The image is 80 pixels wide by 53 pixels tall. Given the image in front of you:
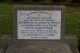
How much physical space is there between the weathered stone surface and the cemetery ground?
76 centimetres

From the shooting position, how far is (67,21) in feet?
16.0

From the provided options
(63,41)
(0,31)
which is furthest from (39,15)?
(0,31)

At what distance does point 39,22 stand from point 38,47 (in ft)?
1.08

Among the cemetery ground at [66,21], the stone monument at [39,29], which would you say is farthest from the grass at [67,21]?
the stone monument at [39,29]

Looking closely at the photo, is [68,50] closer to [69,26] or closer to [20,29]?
[20,29]

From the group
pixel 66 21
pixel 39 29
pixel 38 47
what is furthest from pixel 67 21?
pixel 38 47

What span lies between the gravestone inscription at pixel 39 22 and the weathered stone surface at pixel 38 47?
91 mm

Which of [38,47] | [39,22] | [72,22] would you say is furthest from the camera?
[72,22]

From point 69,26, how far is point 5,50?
135 centimetres

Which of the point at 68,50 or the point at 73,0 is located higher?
the point at 73,0

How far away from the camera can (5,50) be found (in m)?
3.80

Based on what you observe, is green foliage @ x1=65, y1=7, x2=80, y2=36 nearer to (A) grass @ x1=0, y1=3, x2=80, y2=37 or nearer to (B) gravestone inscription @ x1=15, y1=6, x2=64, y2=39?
(A) grass @ x1=0, y1=3, x2=80, y2=37

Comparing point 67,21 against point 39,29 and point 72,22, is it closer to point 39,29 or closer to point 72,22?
point 72,22

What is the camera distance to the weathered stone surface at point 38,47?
11.7 feet
